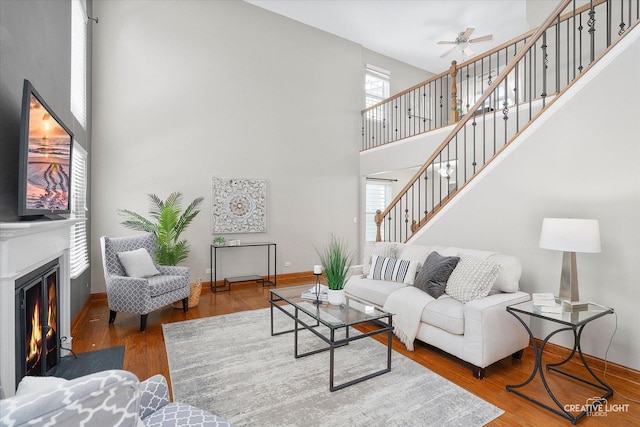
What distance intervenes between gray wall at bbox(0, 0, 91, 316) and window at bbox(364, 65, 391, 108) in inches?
231

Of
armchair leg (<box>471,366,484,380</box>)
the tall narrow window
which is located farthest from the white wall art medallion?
armchair leg (<box>471,366,484,380</box>)

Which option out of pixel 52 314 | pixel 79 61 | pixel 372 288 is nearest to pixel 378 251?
pixel 372 288

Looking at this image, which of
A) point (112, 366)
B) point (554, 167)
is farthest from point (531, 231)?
point (112, 366)

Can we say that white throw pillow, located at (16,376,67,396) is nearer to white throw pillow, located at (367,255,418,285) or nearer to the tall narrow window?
white throw pillow, located at (367,255,418,285)

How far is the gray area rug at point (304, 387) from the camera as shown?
2070mm

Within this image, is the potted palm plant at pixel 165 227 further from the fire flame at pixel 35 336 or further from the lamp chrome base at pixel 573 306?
the lamp chrome base at pixel 573 306

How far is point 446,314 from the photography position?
2.75 m

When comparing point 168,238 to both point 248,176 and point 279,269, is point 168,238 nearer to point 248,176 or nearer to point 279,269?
point 248,176

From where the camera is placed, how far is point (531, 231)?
10.4ft

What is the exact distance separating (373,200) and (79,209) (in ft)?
18.3

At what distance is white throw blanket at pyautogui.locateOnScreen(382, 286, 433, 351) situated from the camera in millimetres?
2996

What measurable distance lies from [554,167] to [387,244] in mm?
1922

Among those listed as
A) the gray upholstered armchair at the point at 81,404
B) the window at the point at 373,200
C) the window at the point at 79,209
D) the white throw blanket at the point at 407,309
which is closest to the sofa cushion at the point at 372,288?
the white throw blanket at the point at 407,309

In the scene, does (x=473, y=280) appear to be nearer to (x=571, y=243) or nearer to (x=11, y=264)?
(x=571, y=243)
